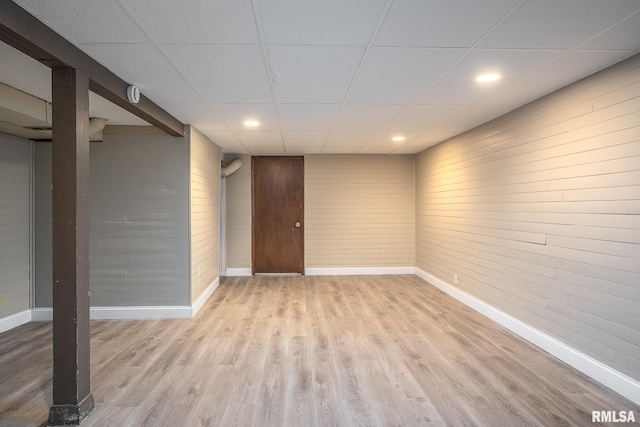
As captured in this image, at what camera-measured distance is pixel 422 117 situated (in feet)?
12.9

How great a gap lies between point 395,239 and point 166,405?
17.2ft

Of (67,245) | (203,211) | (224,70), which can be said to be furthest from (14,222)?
(224,70)

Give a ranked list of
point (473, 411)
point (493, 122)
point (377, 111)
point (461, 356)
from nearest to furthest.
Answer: point (473, 411)
point (461, 356)
point (377, 111)
point (493, 122)

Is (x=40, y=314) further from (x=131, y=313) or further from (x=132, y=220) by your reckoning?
(x=132, y=220)

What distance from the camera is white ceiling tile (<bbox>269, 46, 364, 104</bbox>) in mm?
2268

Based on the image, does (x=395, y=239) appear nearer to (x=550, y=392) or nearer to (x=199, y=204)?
(x=199, y=204)

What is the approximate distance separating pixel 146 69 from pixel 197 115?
1244 mm

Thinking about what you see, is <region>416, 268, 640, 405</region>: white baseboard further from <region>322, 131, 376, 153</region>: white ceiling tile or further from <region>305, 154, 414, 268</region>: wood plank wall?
<region>322, 131, 376, 153</region>: white ceiling tile

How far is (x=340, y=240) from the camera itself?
6.84 metres

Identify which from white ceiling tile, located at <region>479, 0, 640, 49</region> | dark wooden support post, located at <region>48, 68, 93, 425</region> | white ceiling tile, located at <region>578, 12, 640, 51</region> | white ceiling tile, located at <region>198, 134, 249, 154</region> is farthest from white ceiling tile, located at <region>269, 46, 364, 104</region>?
white ceiling tile, located at <region>198, 134, 249, 154</region>

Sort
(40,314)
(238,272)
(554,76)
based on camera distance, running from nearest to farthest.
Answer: (554,76)
(40,314)
(238,272)

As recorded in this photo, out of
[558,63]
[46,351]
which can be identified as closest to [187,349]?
[46,351]

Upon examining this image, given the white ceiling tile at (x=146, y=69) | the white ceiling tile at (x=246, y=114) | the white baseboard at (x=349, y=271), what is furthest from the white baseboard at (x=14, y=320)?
the white baseboard at (x=349, y=271)

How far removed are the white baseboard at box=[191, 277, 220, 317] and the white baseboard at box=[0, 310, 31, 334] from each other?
1.95 meters
